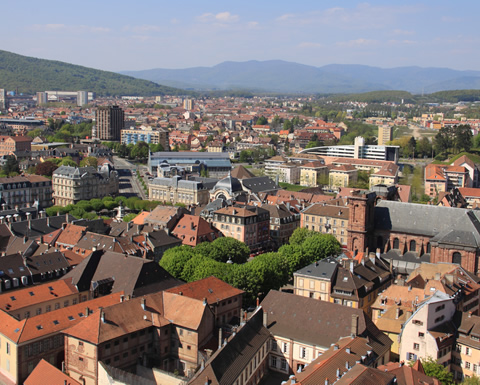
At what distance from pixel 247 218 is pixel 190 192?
114 feet

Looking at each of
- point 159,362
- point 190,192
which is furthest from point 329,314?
point 190,192

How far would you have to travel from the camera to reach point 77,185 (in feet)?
379

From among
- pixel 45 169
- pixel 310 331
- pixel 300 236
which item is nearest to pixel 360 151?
pixel 45 169

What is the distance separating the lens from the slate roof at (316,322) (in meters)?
43.8

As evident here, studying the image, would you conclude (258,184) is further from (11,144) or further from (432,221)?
(11,144)

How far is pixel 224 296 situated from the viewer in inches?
1956

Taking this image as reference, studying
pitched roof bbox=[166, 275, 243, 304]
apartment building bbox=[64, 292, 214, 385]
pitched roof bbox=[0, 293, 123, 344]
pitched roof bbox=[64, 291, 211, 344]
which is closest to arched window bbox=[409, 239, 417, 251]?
pitched roof bbox=[166, 275, 243, 304]

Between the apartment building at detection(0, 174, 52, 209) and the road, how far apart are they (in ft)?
56.6

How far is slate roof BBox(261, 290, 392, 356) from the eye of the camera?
43.8m

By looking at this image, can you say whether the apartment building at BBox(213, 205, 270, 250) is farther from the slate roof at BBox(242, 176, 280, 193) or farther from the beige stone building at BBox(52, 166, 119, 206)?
the beige stone building at BBox(52, 166, 119, 206)

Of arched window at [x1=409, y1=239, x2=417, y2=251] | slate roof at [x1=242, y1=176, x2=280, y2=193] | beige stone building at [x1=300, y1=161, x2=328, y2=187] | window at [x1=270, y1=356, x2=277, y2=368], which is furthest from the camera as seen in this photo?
beige stone building at [x1=300, y1=161, x2=328, y2=187]

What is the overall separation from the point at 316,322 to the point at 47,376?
20.0m

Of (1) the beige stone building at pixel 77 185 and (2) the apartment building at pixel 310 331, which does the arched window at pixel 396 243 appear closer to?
(2) the apartment building at pixel 310 331

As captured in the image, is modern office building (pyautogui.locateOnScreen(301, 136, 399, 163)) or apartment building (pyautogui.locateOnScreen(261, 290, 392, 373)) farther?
modern office building (pyautogui.locateOnScreen(301, 136, 399, 163))
